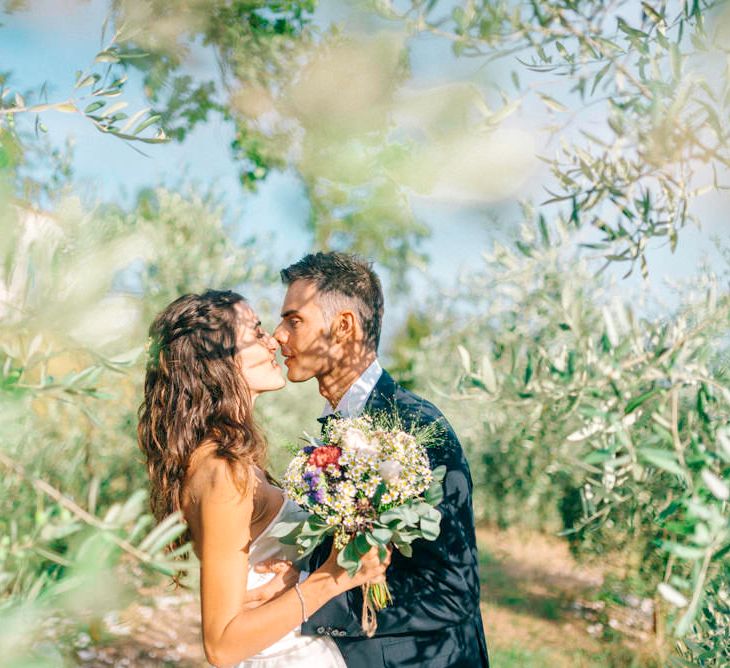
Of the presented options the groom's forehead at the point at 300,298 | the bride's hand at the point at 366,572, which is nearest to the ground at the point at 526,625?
the groom's forehead at the point at 300,298

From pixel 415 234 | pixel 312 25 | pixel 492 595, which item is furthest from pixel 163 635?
pixel 312 25

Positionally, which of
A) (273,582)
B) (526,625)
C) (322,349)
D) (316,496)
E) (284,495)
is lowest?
(526,625)

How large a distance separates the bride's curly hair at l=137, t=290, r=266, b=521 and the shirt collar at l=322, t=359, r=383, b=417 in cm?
34

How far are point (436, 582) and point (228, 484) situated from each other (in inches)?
28.1

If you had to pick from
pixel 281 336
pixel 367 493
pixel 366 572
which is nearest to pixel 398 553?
pixel 366 572

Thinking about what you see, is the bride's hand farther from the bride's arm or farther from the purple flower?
the purple flower

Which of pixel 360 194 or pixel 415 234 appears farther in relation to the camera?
pixel 415 234

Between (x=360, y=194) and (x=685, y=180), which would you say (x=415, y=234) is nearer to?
(x=360, y=194)

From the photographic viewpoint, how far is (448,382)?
7922mm

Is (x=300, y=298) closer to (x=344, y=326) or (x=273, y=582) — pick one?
(x=344, y=326)

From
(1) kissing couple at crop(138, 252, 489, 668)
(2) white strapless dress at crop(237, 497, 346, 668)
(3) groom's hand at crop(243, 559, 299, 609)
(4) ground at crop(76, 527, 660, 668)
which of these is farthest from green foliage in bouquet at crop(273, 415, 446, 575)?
(4) ground at crop(76, 527, 660, 668)

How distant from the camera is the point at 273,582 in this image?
234 cm

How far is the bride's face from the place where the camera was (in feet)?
8.33

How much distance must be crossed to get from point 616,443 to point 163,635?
24.3 feet
